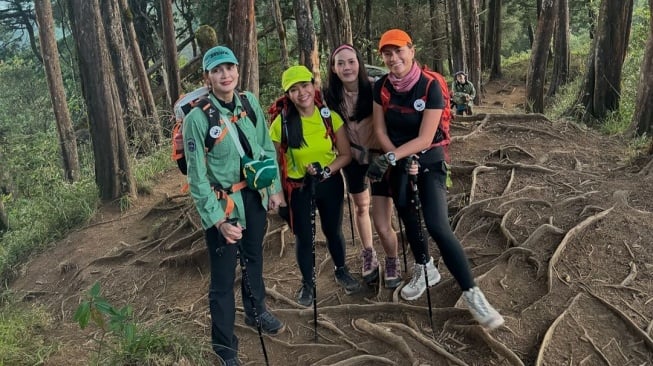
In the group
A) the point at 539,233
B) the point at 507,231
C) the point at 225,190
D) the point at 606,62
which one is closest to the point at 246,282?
the point at 225,190

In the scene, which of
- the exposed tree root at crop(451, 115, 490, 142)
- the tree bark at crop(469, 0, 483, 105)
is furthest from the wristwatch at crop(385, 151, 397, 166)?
the tree bark at crop(469, 0, 483, 105)

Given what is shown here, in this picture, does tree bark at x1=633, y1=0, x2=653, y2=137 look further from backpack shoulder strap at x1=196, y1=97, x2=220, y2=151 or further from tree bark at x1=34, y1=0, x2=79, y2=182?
tree bark at x1=34, y1=0, x2=79, y2=182

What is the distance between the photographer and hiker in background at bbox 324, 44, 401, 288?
418 centimetres

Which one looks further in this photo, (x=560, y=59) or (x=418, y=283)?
(x=560, y=59)

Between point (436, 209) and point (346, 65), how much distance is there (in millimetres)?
1301

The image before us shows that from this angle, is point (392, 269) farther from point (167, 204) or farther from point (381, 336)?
point (167, 204)

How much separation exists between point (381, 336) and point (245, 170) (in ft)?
5.56

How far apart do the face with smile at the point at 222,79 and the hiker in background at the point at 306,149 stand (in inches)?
20.6

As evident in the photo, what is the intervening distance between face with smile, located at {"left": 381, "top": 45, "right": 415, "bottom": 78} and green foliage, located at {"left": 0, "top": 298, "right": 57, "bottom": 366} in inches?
161

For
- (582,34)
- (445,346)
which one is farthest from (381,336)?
(582,34)

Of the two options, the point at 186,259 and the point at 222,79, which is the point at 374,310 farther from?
the point at 186,259

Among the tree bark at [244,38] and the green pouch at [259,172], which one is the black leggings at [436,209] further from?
the tree bark at [244,38]

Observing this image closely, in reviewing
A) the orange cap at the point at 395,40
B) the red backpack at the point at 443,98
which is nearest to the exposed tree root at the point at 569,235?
the red backpack at the point at 443,98

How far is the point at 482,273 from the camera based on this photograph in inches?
187
